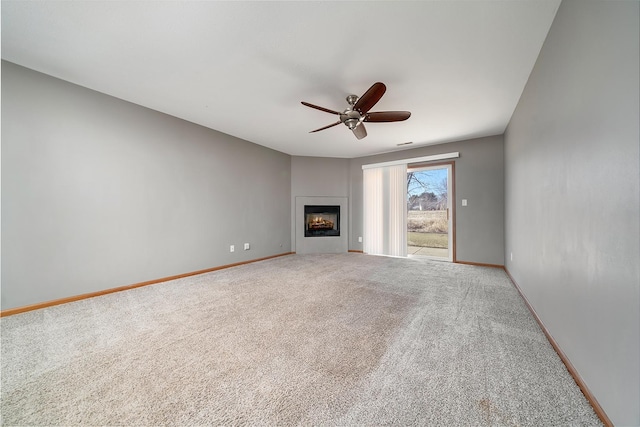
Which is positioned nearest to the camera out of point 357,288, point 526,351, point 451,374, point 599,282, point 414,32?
point 599,282

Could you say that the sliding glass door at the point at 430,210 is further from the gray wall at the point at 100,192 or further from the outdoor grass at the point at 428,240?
the gray wall at the point at 100,192

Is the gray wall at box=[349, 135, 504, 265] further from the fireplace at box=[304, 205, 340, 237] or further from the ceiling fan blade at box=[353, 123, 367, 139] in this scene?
the fireplace at box=[304, 205, 340, 237]

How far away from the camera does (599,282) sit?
115cm

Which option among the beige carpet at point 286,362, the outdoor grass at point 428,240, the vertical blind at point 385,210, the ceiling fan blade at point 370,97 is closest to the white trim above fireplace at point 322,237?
the vertical blind at point 385,210

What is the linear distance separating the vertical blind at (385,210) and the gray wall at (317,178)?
2.02 ft

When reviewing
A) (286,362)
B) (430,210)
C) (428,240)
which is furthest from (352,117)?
(428,240)

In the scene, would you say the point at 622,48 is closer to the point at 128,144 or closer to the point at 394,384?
the point at 394,384

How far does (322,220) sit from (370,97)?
398 centimetres

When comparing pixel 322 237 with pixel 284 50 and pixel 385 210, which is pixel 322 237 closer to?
pixel 385 210

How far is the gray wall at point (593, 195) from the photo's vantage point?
94cm

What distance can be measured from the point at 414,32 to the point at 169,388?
9.70 ft

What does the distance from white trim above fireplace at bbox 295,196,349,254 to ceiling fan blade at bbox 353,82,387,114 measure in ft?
11.2

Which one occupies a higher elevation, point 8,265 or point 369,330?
point 8,265

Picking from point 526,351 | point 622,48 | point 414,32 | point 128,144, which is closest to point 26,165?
point 128,144
